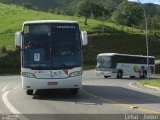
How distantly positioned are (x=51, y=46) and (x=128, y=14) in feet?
413

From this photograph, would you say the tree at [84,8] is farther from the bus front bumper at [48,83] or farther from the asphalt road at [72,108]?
the asphalt road at [72,108]

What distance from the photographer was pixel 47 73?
21125 millimetres

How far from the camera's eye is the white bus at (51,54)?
21.1 metres

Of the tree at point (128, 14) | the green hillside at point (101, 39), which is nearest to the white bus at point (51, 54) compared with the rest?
the green hillside at point (101, 39)

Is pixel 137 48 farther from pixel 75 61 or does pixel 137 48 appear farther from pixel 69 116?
Answer: pixel 69 116

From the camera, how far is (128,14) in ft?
478

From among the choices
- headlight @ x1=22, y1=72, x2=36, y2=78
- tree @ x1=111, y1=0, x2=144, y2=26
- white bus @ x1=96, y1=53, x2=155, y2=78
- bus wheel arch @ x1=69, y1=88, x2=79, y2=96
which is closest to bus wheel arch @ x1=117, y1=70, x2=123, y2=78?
white bus @ x1=96, y1=53, x2=155, y2=78

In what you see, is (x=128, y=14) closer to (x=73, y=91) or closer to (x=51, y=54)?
(x=73, y=91)

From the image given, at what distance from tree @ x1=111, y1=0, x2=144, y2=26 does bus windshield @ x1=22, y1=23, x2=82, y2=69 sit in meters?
125

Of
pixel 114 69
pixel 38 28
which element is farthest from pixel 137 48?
pixel 38 28

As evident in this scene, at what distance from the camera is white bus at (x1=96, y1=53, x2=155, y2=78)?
55116mm

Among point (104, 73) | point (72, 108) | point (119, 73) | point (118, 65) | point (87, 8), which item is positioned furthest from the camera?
point (87, 8)

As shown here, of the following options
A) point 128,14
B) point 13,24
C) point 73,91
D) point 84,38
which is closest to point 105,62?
point 73,91

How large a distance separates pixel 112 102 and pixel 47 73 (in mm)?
3453
